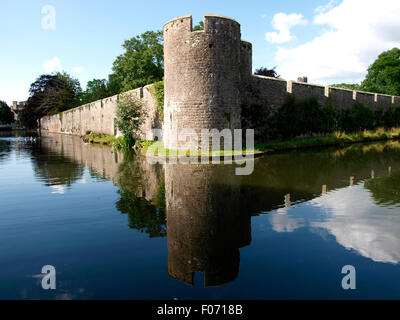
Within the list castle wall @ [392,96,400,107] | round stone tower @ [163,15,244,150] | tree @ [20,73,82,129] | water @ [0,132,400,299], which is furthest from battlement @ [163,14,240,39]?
tree @ [20,73,82,129]

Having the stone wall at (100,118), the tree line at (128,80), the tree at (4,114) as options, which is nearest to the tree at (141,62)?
the tree line at (128,80)

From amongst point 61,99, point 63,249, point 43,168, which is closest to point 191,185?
point 63,249

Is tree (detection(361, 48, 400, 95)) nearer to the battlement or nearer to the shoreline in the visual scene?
the shoreline

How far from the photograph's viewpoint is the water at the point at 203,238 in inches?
126

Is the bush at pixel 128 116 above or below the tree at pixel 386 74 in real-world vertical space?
below

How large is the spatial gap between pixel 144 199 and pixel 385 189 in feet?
19.3

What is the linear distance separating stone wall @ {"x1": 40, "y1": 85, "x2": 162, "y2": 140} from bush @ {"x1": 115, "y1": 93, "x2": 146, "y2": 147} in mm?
854

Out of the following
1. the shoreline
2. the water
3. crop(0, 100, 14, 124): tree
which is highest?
crop(0, 100, 14, 124): tree

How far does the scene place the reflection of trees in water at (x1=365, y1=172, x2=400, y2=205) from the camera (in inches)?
249

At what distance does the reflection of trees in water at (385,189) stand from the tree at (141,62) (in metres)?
28.5

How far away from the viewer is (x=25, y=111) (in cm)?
6544

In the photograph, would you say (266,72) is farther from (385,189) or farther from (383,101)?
(385,189)

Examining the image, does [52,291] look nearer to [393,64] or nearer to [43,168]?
[43,168]

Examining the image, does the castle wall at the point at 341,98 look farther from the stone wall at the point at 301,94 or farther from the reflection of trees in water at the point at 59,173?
the reflection of trees in water at the point at 59,173
